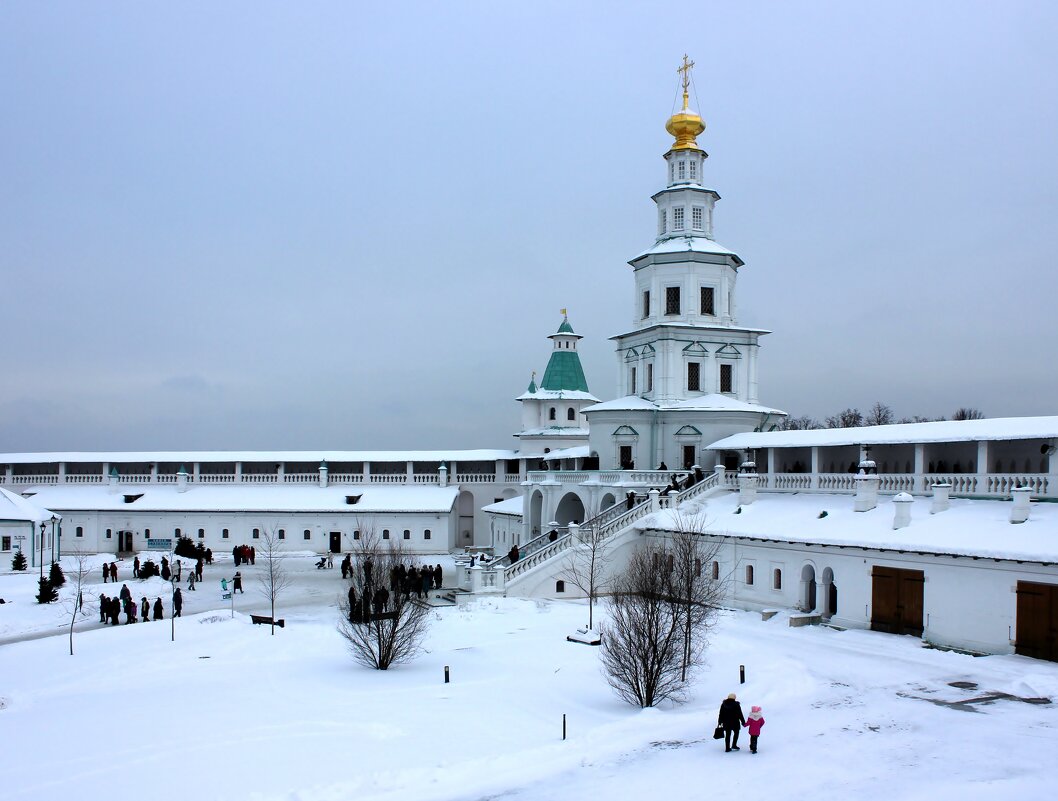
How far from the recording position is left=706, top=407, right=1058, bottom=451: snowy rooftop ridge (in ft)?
88.4

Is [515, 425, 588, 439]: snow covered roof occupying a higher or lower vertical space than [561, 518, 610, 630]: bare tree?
higher

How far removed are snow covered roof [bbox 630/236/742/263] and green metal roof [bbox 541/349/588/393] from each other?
20693 millimetres

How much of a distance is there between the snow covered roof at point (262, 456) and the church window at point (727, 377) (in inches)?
838

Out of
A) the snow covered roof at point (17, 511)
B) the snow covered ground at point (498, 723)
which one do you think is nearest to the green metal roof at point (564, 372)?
the snow covered roof at point (17, 511)

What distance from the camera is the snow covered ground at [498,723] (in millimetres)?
14617

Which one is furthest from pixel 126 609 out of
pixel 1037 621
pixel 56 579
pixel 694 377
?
pixel 694 377

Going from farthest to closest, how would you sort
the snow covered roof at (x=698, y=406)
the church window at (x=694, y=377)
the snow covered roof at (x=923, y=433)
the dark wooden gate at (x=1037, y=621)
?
the church window at (x=694, y=377) < the snow covered roof at (x=698, y=406) < the snow covered roof at (x=923, y=433) < the dark wooden gate at (x=1037, y=621)

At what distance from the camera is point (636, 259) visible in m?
48.0

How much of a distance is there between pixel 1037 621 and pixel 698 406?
23.5m

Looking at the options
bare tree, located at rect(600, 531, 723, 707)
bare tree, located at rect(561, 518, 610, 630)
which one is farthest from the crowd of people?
bare tree, located at rect(600, 531, 723, 707)

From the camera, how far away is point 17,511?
47.4m

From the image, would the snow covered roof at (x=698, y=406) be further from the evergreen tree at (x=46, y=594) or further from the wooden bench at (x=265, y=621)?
the evergreen tree at (x=46, y=594)

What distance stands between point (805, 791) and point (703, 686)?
6972 millimetres

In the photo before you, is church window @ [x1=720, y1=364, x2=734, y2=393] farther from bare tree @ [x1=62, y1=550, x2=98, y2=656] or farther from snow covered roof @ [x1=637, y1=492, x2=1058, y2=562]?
bare tree @ [x1=62, y1=550, x2=98, y2=656]
